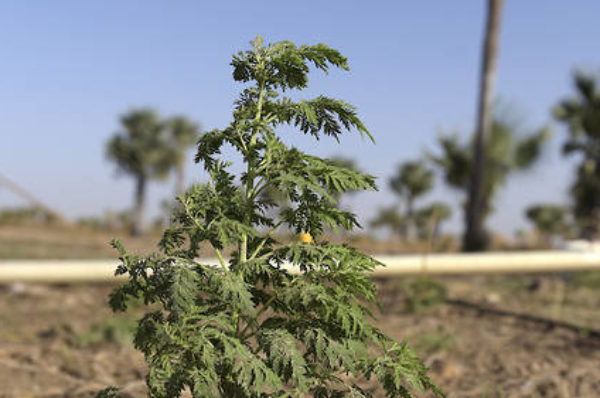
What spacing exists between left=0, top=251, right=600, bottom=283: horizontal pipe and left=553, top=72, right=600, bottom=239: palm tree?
2236cm

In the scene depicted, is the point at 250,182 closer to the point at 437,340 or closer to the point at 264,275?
the point at 264,275

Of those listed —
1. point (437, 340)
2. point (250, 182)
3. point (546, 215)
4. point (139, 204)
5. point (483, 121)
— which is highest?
point (483, 121)

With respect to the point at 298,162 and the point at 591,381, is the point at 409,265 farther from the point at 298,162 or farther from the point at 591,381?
the point at 298,162

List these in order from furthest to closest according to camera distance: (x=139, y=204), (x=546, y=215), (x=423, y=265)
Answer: (x=546, y=215) < (x=139, y=204) < (x=423, y=265)

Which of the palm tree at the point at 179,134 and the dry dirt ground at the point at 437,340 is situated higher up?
the palm tree at the point at 179,134

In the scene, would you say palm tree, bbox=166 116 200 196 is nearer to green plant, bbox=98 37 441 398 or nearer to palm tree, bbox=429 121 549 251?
palm tree, bbox=429 121 549 251

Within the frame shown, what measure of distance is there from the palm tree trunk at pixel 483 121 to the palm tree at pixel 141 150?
24.4 meters

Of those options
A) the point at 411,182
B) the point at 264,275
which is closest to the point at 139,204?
the point at 411,182

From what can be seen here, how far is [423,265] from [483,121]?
9880 millimetres

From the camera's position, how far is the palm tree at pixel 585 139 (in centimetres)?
3055

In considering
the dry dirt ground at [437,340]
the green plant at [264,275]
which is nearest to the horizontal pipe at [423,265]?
the dry dirt ground at [437,340]

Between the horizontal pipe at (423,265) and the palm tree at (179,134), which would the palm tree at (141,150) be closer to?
the palm tree at (179,134)

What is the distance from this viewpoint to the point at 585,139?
103ft

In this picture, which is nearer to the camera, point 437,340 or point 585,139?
point 437,340
